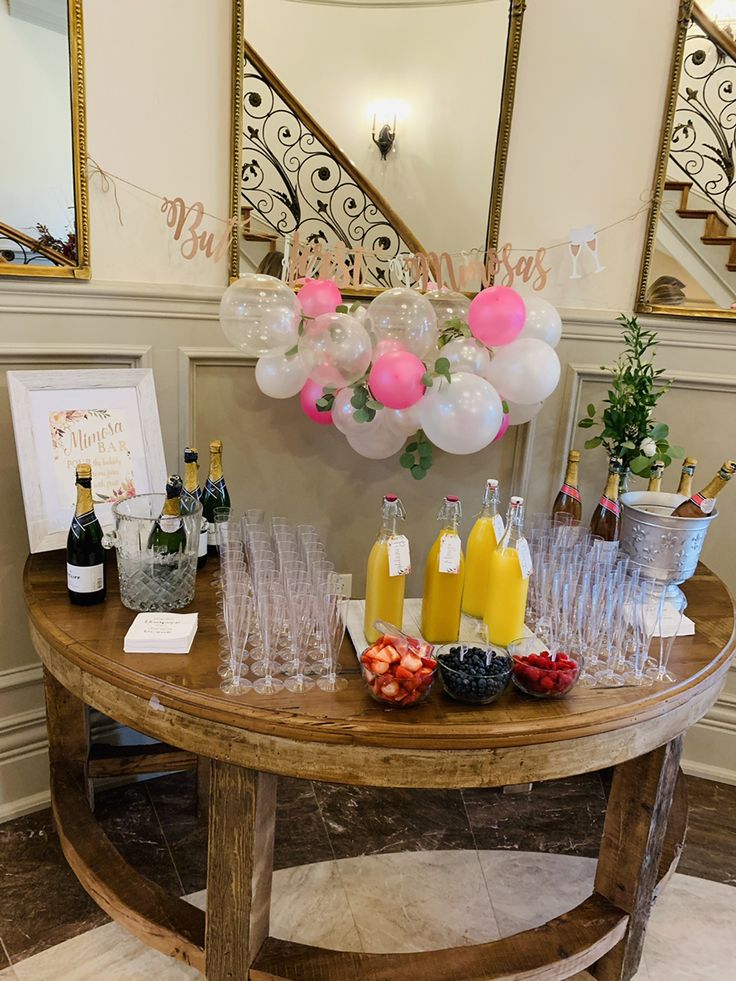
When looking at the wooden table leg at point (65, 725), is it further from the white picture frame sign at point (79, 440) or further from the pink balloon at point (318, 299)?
the pink balloon at point (318, 299)

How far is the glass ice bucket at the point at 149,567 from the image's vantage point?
147cm

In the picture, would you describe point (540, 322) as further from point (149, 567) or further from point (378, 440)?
point (149, 567)

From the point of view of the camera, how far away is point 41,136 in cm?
168

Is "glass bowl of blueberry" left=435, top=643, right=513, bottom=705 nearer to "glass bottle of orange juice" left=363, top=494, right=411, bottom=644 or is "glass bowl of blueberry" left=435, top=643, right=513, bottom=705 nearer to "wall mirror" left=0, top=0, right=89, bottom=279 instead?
"glass bottle of orange juice" left=363, top=494, right=411, bottom=644

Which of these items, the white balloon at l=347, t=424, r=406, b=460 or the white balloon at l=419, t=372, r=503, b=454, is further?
the white balloon at l=347, t=424, r=406, b=460

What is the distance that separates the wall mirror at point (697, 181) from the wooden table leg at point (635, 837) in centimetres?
132

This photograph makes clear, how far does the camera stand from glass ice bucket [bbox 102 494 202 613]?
4.81 feet

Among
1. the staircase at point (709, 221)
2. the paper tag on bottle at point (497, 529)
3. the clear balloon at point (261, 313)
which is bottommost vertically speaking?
the paper tag on bottle at point (497, 529)

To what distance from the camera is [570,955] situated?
145 centimetres

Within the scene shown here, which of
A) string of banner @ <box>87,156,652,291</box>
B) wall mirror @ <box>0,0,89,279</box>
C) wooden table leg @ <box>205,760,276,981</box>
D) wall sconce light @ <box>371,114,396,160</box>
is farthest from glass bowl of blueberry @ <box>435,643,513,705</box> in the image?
wall sconce light @ <box>371,114,396,160</box>

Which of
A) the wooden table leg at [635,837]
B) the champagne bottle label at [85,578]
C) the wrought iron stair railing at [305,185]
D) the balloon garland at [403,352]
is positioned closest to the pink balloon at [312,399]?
the balloon garland at [403,352]

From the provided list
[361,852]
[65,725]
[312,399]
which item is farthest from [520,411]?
[65,725]

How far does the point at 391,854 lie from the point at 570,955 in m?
0.64

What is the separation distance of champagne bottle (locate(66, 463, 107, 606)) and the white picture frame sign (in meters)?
0.19
